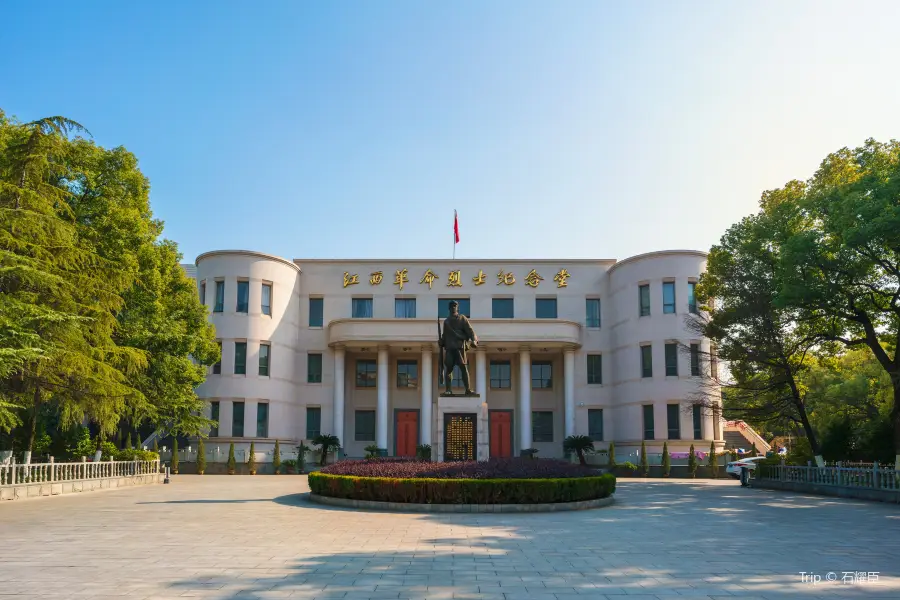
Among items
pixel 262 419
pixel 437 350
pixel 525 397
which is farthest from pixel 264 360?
pixel 525 397

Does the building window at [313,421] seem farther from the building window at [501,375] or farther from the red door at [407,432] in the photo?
the building window at [501,375]

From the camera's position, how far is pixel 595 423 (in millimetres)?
39312

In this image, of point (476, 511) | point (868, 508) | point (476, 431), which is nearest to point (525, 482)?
point (476, 511)

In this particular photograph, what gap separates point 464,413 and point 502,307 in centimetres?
2155

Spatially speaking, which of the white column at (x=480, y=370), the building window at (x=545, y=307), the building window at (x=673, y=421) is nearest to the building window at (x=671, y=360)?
the building window at (x=673, y=421)

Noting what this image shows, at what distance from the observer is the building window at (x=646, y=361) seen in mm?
36781

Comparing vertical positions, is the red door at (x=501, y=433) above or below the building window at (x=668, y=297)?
below

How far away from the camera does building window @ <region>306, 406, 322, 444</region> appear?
39.4 m

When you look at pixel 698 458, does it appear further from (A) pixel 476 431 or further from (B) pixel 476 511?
(B) pixel 476 511

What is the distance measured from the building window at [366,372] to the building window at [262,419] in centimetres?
567

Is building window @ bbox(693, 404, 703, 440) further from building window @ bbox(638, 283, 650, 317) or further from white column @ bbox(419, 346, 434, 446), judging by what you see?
white column @ bbox(419, 346, 434, 446)

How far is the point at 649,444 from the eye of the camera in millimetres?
35875

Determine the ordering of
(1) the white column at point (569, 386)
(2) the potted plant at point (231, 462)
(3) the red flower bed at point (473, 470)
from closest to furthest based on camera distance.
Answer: (3) the red flower bed at point (473, 470) → (2) the potted plant at point (231, 462) → (1) the white column at point (569, 386)

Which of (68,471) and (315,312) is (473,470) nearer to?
(68,471)
